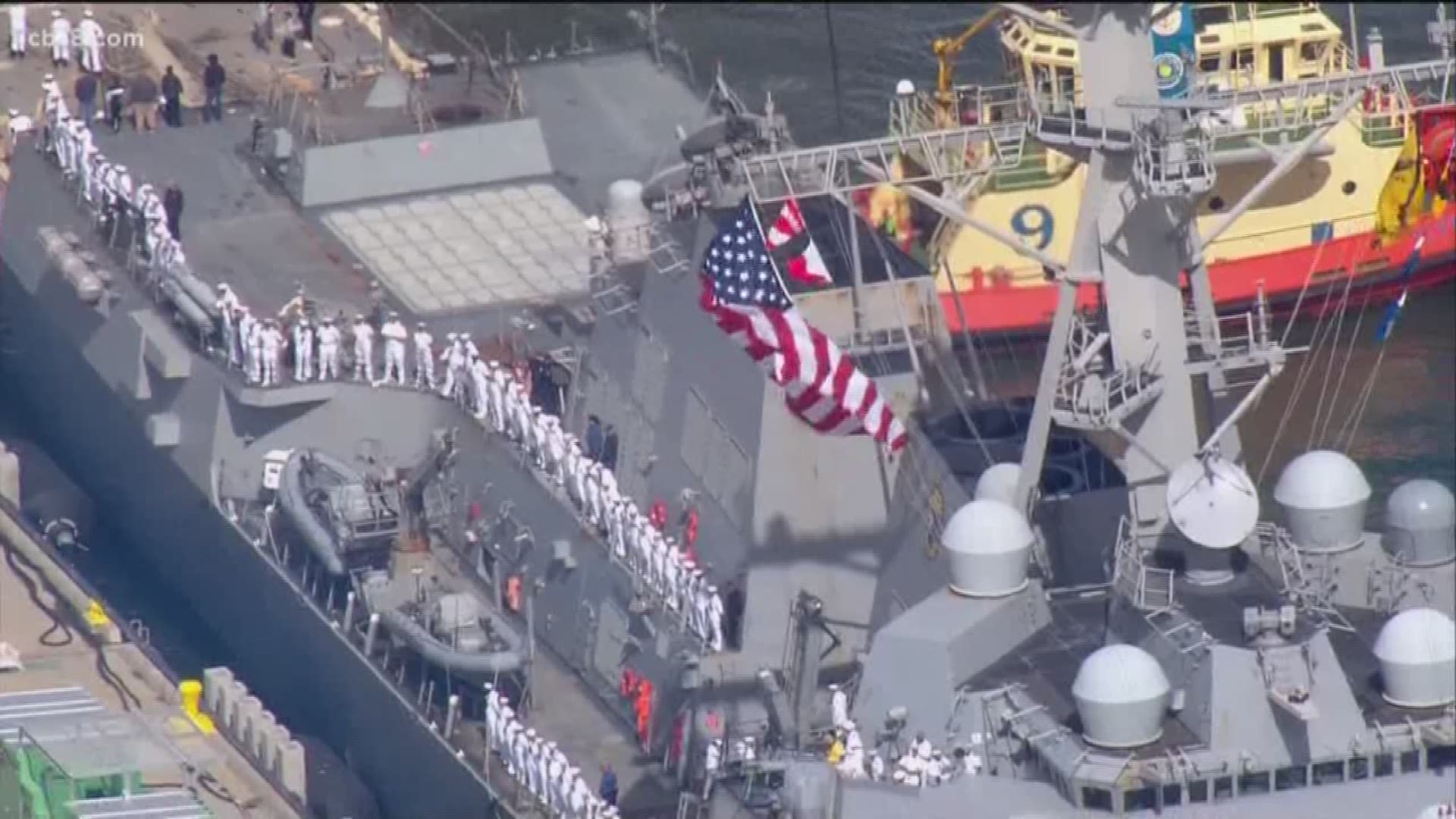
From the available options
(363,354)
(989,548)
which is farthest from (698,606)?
(363,354)

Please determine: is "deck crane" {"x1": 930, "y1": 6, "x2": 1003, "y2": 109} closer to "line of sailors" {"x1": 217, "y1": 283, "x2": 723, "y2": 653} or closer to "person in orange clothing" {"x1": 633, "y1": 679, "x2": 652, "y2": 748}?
"line of sailors" {"x1": 217, "y1": 283, "x2": 723, "y2": 653}

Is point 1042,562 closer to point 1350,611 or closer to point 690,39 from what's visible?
point 1350,611

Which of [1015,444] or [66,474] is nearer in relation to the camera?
[1015,444]

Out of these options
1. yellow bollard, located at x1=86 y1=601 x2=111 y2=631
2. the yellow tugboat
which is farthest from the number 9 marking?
yellow bollard, located at x1=86 y1=601 x2=111 y2=631

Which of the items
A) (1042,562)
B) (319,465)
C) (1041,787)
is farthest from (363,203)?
(1041,787)

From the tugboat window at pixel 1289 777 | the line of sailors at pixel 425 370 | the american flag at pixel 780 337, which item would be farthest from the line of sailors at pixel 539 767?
the tugboat window at pixel 1289 777

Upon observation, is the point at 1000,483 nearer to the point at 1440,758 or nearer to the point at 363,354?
the point at 1440,758

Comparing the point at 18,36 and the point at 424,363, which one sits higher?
the point at 18,36
